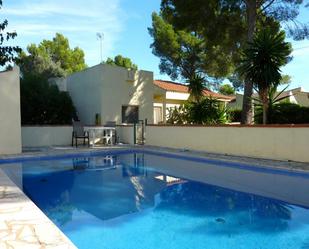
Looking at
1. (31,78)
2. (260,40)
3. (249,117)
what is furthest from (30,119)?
(260,40)

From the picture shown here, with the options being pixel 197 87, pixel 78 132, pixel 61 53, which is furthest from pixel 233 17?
pixel 61 53

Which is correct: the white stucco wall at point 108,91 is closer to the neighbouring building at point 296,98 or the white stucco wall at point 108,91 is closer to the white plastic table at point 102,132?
the white plastic table at point 102,132

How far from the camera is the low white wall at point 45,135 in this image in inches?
654

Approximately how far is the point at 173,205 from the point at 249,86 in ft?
32.3

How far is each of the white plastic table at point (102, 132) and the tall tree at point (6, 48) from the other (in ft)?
18.3

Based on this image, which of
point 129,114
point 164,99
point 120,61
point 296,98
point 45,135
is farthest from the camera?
point 120,61

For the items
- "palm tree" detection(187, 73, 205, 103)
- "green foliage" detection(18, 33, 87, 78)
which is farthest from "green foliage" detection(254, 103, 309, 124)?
"green foliage" detection(18, 33, 87, 78)

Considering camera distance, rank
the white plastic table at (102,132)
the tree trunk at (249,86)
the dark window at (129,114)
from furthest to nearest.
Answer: the dark window at (129,114)
the white plastic table at (102,132)
the tree trunk at (249,86)

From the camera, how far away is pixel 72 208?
22.4 feet

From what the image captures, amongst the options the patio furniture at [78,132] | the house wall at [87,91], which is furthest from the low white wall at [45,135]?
the house wall at [87,91]

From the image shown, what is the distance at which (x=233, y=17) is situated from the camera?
1736 centimetres

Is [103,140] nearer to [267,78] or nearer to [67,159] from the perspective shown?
[67,159]

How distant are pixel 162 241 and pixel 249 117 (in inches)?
457

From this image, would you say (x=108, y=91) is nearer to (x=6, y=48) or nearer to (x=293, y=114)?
(x=6, y=48)
